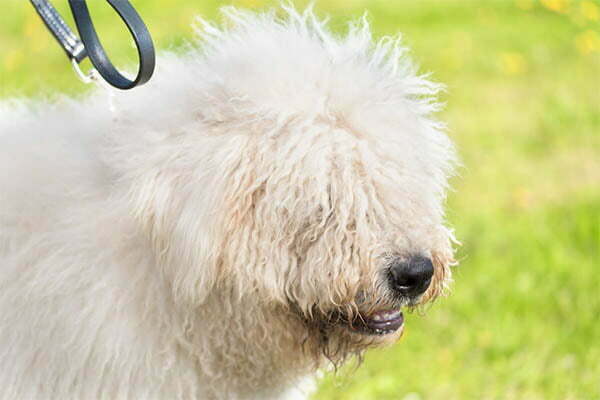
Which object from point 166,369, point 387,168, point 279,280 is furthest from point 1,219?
point 387,168

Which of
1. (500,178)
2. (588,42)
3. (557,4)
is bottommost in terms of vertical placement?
(500,178)

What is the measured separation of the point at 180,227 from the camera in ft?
9.46

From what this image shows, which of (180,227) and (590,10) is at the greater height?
(180,227)

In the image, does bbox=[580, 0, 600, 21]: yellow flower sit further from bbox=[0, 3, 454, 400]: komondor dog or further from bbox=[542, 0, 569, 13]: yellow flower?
bbox=[0, 3, 454, 400]: komondor dog

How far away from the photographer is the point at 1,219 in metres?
3.01

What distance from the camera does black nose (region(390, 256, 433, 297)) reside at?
2834mm

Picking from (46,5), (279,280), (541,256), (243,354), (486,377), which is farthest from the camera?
(541,256)

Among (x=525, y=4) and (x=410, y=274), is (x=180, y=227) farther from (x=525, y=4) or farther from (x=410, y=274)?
(x=525, y=4)

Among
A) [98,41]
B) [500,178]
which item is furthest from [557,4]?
[98,41]

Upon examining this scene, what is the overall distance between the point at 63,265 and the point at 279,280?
62cm

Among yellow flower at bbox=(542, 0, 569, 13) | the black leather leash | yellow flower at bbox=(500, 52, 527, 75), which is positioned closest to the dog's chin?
the black leather leash

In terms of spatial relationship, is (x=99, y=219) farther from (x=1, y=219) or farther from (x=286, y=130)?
(x=286, y=130)

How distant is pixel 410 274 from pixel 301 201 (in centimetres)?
37

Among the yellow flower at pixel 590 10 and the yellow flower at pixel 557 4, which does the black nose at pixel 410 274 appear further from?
the yellow flower at pixel 590 10
